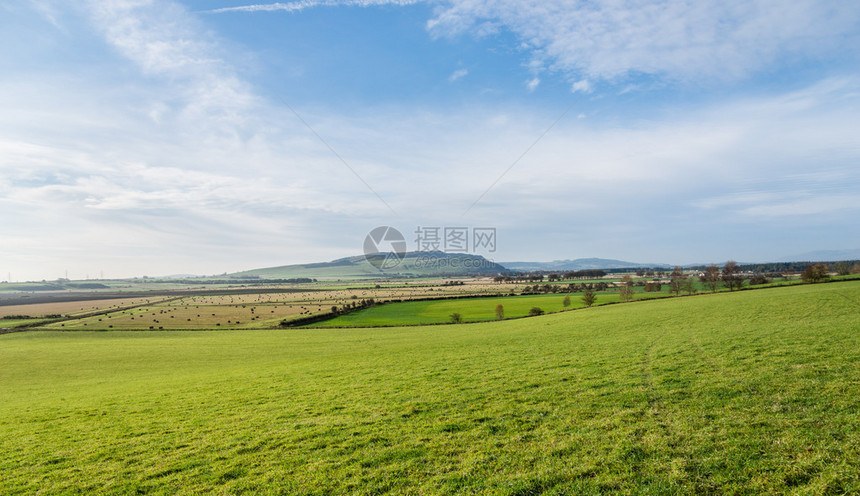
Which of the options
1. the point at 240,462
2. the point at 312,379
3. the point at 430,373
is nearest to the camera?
the point at 240,462

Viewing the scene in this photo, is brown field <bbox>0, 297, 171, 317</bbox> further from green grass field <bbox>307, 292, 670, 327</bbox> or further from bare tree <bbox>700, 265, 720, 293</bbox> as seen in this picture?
bare tree <bbox>700, 265, 720, 293</bbox>

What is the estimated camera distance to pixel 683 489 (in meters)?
7.38

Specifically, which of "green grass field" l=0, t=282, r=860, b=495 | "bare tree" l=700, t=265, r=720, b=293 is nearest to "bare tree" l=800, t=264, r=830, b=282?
"bare tree" l=700, t=265, r=720, b=293

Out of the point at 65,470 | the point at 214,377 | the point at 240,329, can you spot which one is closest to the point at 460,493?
the point at 65,470

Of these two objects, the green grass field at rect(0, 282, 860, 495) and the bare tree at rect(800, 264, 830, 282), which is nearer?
the green grass field at rect(0, 282, 860, 495)

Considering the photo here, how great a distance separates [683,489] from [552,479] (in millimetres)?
2453

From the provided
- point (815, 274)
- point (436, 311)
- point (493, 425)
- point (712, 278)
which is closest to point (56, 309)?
point (436, 311)

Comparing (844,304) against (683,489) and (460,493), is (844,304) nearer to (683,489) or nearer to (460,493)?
(683,489)

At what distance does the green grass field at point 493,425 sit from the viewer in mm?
8336

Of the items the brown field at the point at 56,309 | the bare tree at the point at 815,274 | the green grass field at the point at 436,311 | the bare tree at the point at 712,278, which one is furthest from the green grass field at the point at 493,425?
the brown field at the point at 56,309

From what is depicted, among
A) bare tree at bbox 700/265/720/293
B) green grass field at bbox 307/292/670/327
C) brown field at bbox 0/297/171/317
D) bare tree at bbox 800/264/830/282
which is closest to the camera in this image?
bare tree at bbox 800/264/830/282

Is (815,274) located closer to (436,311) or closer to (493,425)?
(436,311)

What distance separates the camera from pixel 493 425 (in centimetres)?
1160

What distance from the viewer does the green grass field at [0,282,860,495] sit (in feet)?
27.3
